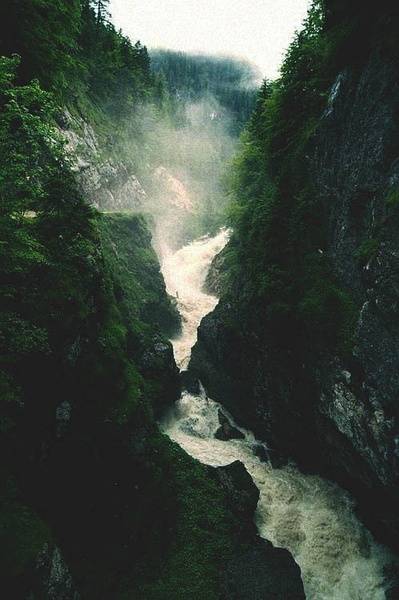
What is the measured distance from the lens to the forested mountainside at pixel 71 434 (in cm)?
936

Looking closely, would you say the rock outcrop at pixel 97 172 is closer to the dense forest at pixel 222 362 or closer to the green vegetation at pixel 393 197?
the dense forest at pixel 222 362

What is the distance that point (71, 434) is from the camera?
13.7 m

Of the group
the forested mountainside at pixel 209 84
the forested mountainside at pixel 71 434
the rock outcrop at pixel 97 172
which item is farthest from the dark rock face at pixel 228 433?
the forested mountainside at pixel 209 84

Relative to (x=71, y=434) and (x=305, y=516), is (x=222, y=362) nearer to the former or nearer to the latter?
(x=305, y=516)

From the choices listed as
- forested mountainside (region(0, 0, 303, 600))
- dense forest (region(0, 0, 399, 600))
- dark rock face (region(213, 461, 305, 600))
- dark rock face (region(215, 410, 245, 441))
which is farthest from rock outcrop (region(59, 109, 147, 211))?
dark rock face (region(213, 461, 305, 600))

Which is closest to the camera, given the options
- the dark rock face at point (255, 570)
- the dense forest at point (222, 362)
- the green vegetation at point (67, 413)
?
the green vegetation at point (67, 413)

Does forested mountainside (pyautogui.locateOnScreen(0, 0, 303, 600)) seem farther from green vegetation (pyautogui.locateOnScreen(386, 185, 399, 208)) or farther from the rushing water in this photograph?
green vegetation (pyautogui.locateOnScreen(386, 185, 399, 208))

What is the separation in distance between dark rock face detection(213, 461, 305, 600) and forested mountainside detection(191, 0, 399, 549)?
440 centimetres

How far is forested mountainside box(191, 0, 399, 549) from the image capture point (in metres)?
13.9

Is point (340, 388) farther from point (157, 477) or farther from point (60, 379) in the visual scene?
point (60, 379)

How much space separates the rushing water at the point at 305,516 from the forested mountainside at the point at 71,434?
51.8 inches

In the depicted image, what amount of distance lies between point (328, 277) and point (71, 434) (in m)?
13.2

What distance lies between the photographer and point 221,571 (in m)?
14.9

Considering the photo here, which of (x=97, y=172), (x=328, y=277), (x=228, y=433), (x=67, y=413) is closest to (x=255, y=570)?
(x=228, y=433)
